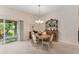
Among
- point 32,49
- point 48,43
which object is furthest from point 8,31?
point 48,43

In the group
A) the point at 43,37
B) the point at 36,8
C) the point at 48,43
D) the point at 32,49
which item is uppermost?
the point at 36,8

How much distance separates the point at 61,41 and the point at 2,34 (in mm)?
1892

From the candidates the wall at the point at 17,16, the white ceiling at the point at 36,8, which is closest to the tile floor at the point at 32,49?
the wall at the point at 17,16

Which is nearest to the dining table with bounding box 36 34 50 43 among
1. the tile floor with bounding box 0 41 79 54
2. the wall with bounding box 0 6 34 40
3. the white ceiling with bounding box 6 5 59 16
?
the tile floor with bounding box 0 41 79 54

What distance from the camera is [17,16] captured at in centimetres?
362

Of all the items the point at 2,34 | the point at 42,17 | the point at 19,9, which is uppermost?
the point at 19,9

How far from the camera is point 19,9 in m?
3.61

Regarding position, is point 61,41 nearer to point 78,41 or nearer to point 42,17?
point 78,41

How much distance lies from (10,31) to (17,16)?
→ 1.74ft

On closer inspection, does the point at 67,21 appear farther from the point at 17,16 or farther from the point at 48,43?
the point at 17,16

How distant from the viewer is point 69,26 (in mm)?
3676

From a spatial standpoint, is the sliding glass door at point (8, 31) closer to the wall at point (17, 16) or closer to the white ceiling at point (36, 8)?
the wall at point (17, 16)
